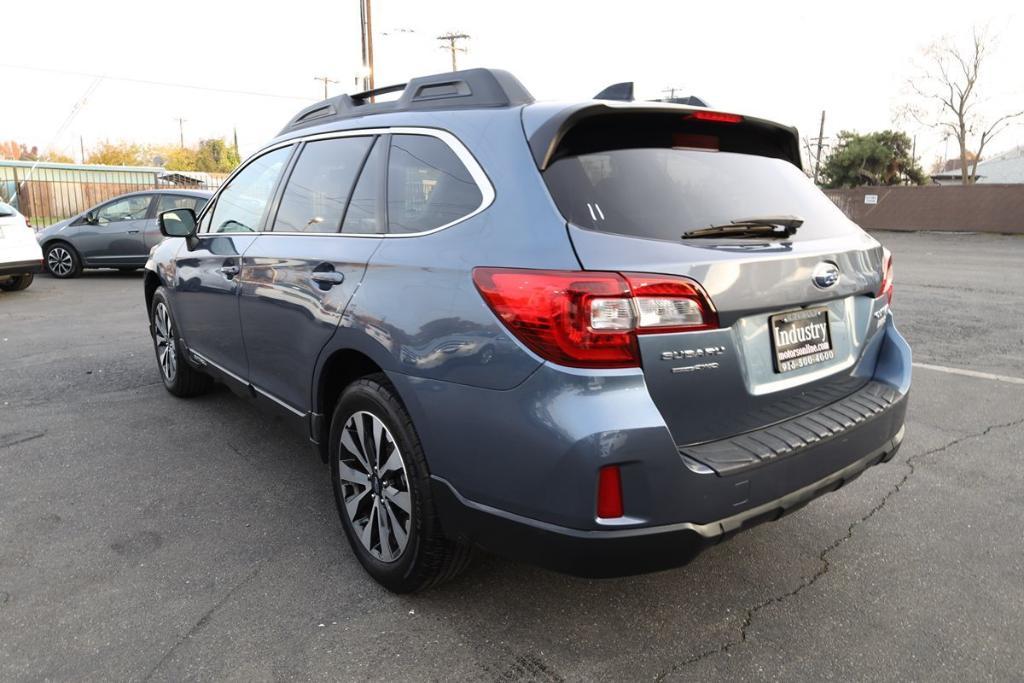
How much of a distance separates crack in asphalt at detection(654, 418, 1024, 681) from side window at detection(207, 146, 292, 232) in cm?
284

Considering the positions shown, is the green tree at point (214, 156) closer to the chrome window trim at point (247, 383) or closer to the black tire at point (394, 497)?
the chrome window trim at point (247, 383)

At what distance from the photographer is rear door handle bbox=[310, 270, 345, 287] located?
283cm

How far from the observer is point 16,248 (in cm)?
1037

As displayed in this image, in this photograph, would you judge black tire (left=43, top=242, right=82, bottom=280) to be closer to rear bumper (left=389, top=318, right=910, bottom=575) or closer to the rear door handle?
the rear door handle

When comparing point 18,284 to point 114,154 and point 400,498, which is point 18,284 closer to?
point 400,498

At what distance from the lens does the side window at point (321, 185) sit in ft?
10.1

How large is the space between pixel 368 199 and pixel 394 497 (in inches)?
46.2

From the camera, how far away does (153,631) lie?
2.51 metres

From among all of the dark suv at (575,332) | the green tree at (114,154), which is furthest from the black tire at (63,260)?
the green tree at (114,154)

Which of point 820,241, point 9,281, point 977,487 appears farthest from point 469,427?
point 9,281

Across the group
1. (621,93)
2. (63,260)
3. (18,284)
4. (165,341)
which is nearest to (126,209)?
(63,260)

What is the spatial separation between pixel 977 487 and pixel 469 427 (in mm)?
2851

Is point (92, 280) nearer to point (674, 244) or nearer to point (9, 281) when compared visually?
point (9, 281)

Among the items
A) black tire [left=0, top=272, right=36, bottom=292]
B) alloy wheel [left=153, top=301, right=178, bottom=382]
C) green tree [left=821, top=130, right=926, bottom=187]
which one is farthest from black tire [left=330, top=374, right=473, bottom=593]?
green tree [left=821, top=130, right=926, bottom=187]
